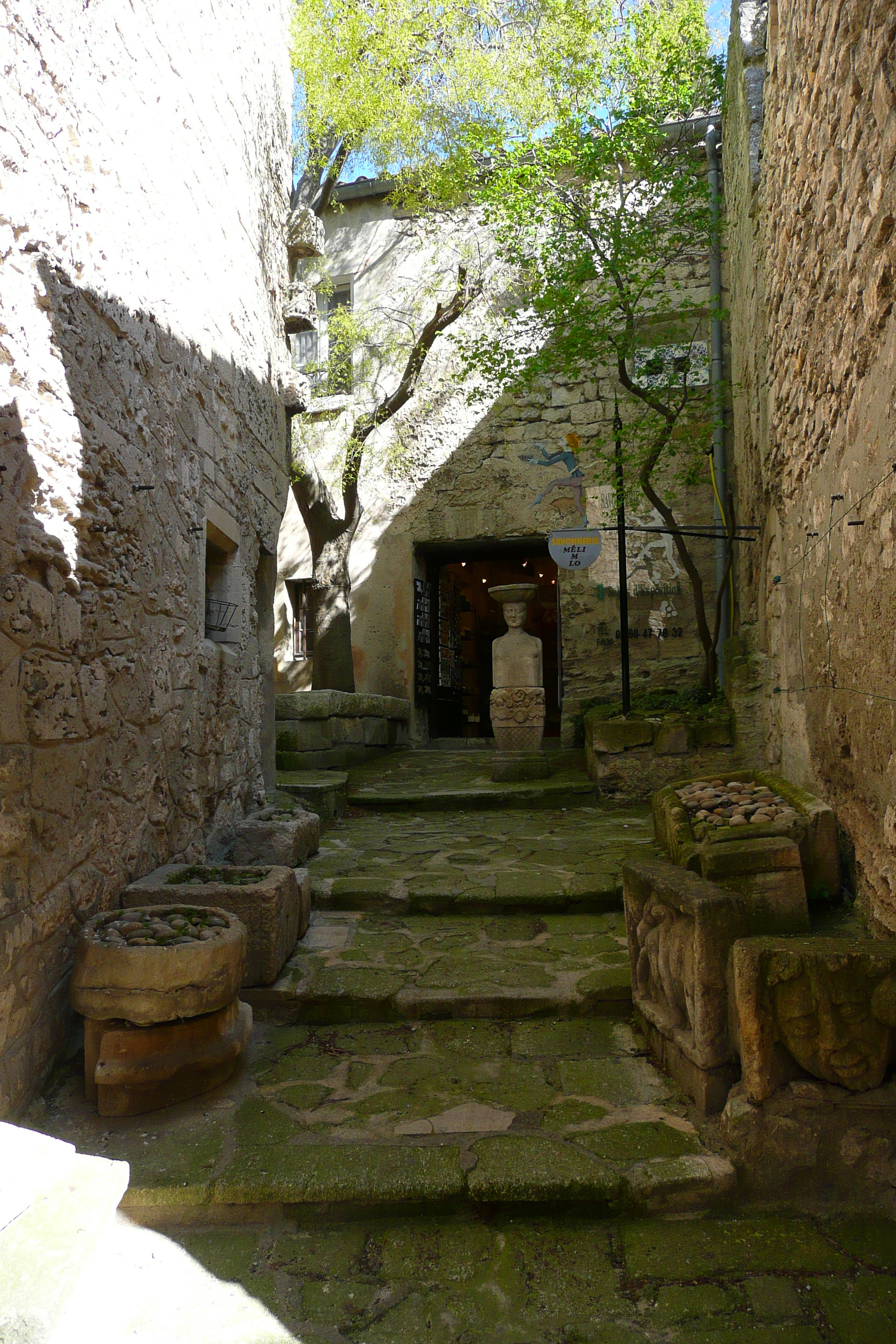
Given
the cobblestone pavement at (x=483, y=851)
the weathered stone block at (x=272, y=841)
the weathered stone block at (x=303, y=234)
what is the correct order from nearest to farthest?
the cobblestone pavement at (x=483, y=851) < the weathered stone block at (x=272, y=841) < the weathered stone block at (x=303, y=234)

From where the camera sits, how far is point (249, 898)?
310cm

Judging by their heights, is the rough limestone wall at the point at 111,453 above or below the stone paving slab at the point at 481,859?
above

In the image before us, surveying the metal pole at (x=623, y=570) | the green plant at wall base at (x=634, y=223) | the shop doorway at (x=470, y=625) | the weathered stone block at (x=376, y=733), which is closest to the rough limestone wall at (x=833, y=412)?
the metal pole at (x=623, y=570)

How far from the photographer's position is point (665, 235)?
8875 millimetres

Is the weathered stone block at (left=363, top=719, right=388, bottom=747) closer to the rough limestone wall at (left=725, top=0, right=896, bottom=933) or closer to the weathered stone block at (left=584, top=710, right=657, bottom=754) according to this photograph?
the weathered stone block at (left=584, top=710, right=657, bottom=754)

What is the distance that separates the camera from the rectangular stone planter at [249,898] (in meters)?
2.98

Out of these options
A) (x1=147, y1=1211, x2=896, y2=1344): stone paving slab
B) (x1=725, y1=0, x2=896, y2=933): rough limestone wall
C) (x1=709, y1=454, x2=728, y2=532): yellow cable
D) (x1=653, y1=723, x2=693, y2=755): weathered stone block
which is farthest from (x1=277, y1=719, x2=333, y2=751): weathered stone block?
(x1=147, y1=1211, x2=896, y2=1344): stone paving slab

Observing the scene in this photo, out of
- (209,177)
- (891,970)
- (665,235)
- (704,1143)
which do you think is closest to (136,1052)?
(704,1143)

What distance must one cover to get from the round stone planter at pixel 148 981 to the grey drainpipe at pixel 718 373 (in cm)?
611

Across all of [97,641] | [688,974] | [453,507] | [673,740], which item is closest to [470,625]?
[453,507]

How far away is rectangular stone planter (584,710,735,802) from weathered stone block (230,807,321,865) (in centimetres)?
267

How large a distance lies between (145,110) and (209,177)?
0.82 m

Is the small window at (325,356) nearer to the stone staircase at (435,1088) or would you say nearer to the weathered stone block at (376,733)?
the weathered stone block at (376,733)

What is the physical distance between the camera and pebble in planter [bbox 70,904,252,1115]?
7.72 feet
